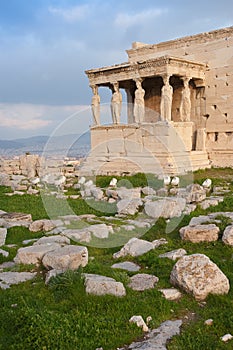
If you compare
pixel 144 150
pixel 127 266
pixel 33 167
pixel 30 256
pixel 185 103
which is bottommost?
pixel 127 266

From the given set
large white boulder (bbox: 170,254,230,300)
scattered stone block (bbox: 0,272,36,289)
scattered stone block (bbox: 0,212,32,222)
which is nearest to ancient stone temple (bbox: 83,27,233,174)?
scattered stone block (bbox: 0,212,32,222)

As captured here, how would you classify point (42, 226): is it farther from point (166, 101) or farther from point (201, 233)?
point (166, 101)

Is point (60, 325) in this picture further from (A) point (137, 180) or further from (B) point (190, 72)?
(B) point (190, 72)

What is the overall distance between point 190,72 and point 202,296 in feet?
44.8

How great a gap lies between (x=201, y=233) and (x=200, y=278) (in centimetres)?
223

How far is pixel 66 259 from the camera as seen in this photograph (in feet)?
19.5

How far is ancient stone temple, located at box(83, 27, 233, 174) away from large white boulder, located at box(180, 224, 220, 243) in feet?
27.2

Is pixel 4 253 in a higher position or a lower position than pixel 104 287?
lower

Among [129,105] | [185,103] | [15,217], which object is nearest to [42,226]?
[15,217]

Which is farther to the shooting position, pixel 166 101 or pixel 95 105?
pixel 95 105

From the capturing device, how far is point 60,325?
13.9ft

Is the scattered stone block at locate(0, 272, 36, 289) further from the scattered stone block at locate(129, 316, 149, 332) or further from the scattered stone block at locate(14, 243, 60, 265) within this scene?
the scattered stone block at locate(129, 316, 149, 332)

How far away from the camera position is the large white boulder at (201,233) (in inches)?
287

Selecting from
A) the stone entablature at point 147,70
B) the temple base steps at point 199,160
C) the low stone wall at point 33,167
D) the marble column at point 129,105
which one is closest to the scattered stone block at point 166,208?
the temple base steps at point 199,160
